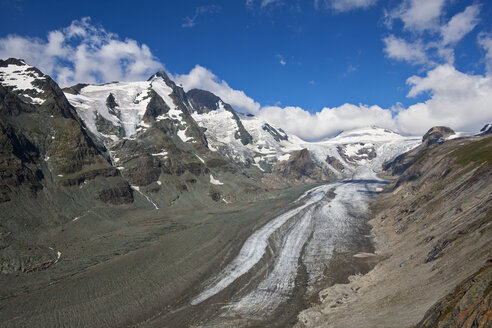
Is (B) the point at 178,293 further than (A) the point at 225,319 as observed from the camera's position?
Yes

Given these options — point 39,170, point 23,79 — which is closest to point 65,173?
point 39,170

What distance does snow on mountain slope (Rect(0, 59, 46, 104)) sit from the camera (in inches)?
5876

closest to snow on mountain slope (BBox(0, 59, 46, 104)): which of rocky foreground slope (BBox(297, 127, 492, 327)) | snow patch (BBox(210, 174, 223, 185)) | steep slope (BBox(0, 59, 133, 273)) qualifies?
steep slope (BBox(0, 59, 133, 273))

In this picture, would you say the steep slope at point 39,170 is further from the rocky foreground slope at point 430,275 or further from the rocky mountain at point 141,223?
the rocky foreground slope at point 430,275

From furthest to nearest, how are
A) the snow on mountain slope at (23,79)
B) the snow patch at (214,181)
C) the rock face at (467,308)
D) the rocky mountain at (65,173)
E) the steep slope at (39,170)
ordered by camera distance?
the snow patch at (214,181) < the snow on mountain slope at (23,79) < the rocky mountain at (65,173) < the steep slope at (39,170) < the rock face at (467,308)

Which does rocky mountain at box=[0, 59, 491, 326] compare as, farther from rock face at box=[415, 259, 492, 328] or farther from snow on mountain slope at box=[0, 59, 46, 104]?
snow on mountain slope at box=[0, 59, 46, 104]

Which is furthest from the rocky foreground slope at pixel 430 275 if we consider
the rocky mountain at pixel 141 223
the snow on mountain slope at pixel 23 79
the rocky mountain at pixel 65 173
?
the snow on mountain slope at pixel 23 79

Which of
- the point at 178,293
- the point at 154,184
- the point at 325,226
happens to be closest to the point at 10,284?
the point at 178,293

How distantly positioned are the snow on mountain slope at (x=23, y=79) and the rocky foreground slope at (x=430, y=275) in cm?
16274

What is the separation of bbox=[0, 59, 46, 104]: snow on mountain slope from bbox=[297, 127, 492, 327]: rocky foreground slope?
534 feet

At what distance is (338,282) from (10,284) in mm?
54294

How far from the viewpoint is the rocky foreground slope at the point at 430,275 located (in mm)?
18531

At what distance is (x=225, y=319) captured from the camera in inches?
1515

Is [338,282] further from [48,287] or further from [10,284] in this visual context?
[10,284]
